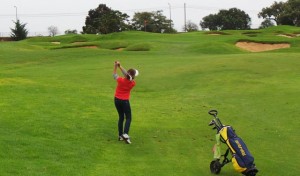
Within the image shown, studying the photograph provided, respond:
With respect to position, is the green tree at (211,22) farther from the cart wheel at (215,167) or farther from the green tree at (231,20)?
the cart wheel at (215,167)

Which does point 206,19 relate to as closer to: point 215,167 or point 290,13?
point 290,13

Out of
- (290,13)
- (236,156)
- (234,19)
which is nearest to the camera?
(236,156)

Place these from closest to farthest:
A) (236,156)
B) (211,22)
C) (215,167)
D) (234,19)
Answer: (236,156), (215,167), (234,19), (211,22)

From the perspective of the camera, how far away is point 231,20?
12550cm

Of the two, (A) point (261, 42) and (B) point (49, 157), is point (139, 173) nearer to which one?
(B) point (49, 157)

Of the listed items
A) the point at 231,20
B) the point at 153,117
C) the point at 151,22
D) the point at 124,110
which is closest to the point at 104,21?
the point at 151,22

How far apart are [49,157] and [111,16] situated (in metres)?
87.0

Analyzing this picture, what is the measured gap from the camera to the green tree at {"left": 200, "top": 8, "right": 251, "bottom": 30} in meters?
125

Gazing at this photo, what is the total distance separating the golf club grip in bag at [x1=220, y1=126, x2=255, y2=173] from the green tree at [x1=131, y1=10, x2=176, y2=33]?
383 feet

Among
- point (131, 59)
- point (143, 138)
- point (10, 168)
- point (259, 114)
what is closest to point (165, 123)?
point (143, 138)

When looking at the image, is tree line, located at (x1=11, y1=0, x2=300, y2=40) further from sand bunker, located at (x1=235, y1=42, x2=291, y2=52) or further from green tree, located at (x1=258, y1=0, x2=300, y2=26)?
sand bunker, located at (x1=235, y1=42, x2=291, y2=52)

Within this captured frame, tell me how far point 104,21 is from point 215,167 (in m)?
85.6

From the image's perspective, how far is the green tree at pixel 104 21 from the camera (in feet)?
311

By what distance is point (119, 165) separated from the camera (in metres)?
10.5
